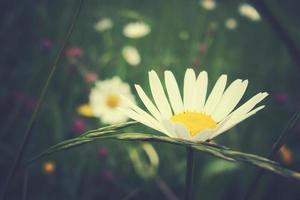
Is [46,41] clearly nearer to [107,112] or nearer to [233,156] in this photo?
[107,112]

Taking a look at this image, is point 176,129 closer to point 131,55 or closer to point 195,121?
point 195,121

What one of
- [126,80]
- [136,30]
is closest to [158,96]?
[126,80]

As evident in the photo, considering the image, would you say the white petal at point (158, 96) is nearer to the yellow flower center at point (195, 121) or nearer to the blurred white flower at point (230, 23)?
the yellow flower center at point (195, 121)

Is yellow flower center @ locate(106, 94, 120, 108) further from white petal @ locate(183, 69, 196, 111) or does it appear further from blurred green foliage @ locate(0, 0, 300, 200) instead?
white petal @ locate(183, 69, 196, 111)

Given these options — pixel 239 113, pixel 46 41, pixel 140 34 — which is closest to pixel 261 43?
pixel 140 34

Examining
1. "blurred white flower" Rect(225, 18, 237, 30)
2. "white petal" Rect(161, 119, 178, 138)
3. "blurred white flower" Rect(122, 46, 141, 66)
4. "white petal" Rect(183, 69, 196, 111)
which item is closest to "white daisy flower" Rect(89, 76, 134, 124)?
"blurred white flower" Rect(122, 46, 141, 66)

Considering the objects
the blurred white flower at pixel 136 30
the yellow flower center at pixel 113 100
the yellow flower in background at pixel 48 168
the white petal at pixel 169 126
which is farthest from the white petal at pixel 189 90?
the blurred white flower at pixel 136 30
